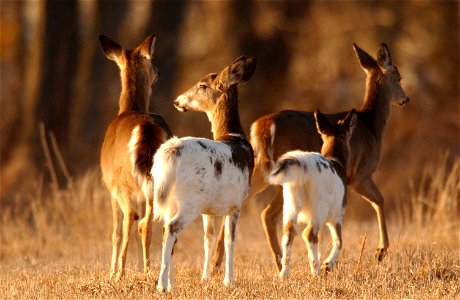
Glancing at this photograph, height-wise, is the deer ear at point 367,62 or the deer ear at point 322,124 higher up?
the deer ear at point 367,62

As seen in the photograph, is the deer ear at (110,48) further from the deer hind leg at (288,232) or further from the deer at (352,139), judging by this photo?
the deer hind leg at (288,232)

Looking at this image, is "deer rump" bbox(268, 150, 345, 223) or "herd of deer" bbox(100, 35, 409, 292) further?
"deer rump" bbox(268, 150, 345, 223)

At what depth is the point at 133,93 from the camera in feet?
38.8

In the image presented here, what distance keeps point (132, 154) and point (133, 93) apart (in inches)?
73.5

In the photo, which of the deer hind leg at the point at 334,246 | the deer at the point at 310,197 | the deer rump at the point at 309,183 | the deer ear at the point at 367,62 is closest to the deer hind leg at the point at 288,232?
the deer at the point at 310,197

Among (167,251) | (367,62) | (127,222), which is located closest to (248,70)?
(127,222)

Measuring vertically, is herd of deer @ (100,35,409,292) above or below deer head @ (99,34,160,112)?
below

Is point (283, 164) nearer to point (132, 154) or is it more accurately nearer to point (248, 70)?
point (132, 154)

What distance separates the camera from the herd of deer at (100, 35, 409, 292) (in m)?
9.52

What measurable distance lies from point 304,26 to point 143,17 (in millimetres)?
4436

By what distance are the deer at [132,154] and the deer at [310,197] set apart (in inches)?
45.8

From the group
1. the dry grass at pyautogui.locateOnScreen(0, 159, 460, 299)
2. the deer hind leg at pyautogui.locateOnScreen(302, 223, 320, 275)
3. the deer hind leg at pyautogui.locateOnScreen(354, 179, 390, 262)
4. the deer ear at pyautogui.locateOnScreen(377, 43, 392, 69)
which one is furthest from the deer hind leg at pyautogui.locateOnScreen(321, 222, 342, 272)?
the deer ear at pyautogui.locateOnScreen(377, 43, 392, 69)

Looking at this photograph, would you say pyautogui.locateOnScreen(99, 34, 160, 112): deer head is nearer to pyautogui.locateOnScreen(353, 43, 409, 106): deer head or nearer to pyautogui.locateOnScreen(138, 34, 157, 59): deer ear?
pyautogui.locateOnScreen(138, 34, 157, 59): deer ear

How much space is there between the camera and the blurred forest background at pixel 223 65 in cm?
2416
